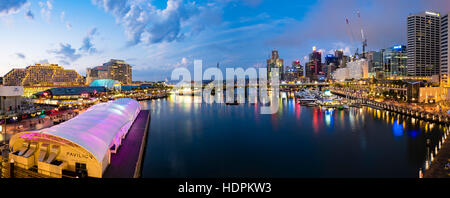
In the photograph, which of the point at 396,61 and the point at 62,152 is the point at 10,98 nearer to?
the point at 62,152

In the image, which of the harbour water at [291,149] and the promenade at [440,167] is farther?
the harbour water at [291,149]

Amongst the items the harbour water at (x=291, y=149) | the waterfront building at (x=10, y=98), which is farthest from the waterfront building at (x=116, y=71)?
the harbour water at (x=291, y=149)

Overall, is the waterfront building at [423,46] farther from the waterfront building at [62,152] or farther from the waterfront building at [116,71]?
the waterfront building at [116,71]

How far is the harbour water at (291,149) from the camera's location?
10031mm

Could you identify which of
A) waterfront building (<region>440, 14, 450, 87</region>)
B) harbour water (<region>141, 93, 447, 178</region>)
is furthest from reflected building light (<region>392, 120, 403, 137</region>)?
waterfront building (<region>440, 14, 450, 87</region>)

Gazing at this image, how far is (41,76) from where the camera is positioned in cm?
7650

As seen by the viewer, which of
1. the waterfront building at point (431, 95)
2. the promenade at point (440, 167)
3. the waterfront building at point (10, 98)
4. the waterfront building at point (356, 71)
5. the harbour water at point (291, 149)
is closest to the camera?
the promenade at point (440, 167)

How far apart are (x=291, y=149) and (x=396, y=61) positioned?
326 feet

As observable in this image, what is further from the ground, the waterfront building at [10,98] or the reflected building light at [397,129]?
the waterfront building at [10,98]

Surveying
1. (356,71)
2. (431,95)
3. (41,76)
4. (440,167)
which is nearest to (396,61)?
(356,71)

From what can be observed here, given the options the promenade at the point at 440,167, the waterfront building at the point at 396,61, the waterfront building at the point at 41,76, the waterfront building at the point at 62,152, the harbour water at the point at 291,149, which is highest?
the waterfront building at the point at 396,61

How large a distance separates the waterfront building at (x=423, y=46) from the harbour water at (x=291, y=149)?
70.5 meters

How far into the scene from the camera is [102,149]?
750 cm
